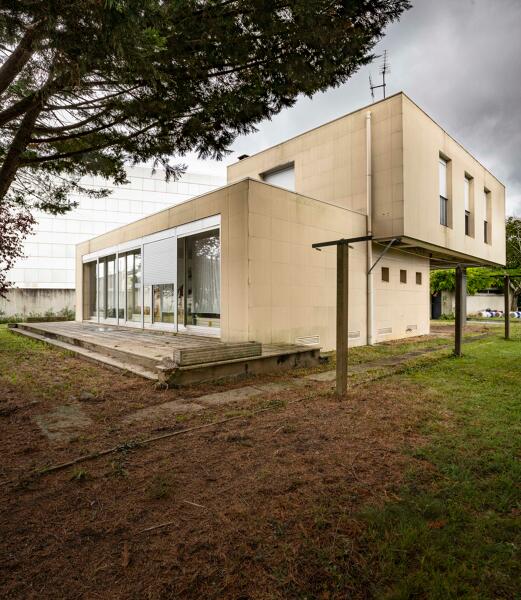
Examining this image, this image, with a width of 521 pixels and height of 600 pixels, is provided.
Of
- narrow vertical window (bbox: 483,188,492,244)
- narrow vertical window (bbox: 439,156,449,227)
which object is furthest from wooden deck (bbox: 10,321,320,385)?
narrow vertical window (bbox: 483,188,492,244)

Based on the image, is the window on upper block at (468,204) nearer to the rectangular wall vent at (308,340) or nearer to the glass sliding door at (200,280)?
the rectangular wall vent at (308,340)

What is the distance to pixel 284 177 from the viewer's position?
41.2 ft

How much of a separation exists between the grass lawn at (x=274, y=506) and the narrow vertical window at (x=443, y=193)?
8.89 m

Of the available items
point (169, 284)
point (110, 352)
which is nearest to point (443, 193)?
point (169, 284)

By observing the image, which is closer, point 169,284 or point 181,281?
point 181,281

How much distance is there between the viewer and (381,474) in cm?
266

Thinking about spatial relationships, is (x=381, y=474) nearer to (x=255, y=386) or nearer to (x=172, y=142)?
(x=255, y=386)

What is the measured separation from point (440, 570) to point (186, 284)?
27.5ft

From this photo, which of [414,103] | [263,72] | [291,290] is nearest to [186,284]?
[291,290]

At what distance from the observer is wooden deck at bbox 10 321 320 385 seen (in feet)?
17.6

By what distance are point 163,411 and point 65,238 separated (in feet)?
67.1

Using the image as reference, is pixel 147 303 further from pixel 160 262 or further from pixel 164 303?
pixel 160 262

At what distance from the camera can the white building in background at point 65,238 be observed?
62.1 ft

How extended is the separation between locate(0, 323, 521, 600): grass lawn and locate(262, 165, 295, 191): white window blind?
9592 millimetres
